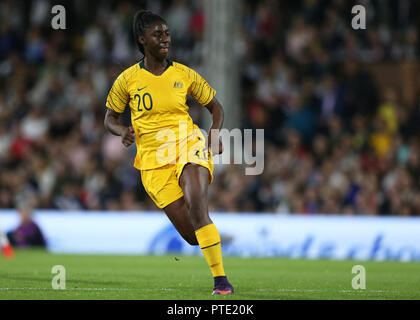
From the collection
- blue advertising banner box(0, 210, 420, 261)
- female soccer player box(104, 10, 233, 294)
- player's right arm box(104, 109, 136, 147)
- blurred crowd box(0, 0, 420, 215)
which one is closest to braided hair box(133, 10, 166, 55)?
female soccer player box(104, 10, 233, 294)

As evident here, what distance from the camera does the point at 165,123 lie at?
26.2 feet

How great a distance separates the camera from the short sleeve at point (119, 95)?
8105 mm

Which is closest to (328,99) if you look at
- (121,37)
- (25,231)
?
(121,37)

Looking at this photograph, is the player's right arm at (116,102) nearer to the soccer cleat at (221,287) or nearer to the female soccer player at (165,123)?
the female soccer player at (165,123)

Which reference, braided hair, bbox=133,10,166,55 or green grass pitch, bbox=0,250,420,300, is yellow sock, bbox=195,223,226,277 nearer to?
green grass pitch, bbox=0,250,420,300

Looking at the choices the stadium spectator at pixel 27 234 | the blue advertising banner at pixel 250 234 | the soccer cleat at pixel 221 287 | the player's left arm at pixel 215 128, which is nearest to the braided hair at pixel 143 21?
the player's left arm at pixel 215 128

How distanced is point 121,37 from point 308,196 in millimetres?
6765

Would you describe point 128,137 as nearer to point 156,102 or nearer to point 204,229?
point 156,102

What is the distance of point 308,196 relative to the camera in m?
15.8

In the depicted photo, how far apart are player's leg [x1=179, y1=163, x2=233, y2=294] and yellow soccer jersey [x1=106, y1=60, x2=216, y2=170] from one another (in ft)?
1.47

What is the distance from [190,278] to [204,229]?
200 cm

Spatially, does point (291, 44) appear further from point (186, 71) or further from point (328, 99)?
point (186, 71)

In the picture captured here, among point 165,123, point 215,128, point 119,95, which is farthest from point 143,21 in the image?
point 215,128

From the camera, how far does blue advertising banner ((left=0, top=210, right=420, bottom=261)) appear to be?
14.3 metres
